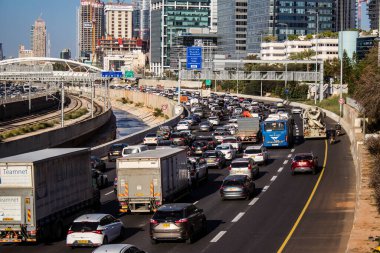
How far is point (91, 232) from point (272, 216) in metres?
9.44

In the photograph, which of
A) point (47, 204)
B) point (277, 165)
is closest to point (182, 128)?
point (277, 165)

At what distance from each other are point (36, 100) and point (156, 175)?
141810mm

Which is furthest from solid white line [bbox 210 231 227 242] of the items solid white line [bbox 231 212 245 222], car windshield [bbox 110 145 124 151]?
car windshield [bbox 110 145 124 151]

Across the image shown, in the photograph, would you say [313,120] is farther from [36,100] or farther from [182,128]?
[36,100]

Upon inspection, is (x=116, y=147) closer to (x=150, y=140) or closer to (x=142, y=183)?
(x=150, y=140)

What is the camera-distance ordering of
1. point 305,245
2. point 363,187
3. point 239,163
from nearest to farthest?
point 305,245
point 363,187
point 239,163

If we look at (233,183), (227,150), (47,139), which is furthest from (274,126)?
(233,183)

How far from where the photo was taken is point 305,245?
25969 millimetres

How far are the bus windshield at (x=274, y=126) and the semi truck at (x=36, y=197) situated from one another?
33.5 m

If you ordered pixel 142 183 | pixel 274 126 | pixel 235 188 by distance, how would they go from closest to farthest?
1. pixel 142 183
2. pixel 235 188
3. pixel 274 126

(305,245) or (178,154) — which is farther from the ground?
(178,154)

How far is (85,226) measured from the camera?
2606 centimetres

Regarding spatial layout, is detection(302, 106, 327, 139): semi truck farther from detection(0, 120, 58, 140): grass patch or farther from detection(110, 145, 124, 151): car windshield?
detection(0, 120, 58, 140): grass patch

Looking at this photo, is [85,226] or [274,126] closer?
[85,226]
